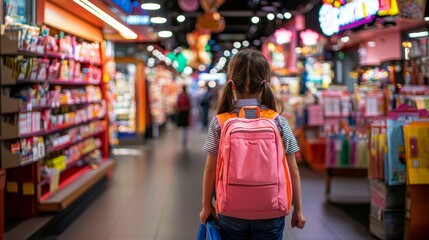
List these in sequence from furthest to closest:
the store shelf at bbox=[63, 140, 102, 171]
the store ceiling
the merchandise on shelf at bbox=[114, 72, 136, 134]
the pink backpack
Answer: the merchandise on shelf at bbox=[114, 72, 136, 134] < the store ceiling < the store shelf at bbox=[63, 140, 102, 171] < the pink backpack

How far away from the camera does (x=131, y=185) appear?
8.34 meters

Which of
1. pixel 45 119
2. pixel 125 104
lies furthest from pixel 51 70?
pixel 125 104

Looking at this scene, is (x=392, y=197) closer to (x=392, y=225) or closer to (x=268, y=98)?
(x=392, y=225)

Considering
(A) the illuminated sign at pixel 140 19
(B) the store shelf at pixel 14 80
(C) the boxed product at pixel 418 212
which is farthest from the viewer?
(A) the illuminated sign at pixel 140 19

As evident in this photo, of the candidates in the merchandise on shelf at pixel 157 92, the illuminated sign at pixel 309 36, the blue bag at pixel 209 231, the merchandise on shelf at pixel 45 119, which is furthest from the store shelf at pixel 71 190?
the merchandise on shelf at pixel 157 92

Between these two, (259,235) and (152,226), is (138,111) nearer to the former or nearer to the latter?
(152,226)

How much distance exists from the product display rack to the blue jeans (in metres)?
2.35

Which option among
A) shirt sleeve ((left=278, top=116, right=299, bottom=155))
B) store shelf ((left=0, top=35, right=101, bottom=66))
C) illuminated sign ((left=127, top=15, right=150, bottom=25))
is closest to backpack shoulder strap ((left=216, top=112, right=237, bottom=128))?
shirt sleeve ((left=278, top=116, right=299, bottom=155))

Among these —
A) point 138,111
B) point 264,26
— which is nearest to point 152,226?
point 138,111

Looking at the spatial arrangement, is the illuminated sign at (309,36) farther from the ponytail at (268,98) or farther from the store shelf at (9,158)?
the ponytail at (268,98)

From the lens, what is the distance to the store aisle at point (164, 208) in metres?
5.43

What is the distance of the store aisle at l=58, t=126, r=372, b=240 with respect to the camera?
543 centimetres

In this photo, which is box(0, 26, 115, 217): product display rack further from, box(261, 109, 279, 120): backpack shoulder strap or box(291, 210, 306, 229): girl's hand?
box(291, 210, 306, 229): girl's hand

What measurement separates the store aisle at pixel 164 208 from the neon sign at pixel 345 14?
237 centimetres
